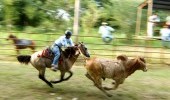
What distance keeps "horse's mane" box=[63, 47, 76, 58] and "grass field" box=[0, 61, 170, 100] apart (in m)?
0.93

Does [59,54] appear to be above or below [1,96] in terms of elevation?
above

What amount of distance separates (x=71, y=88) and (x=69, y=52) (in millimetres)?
1048

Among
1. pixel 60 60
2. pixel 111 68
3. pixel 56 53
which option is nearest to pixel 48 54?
pixel 56 53

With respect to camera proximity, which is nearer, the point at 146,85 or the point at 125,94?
the point at 125,94

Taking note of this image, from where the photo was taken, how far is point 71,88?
38.9 ft

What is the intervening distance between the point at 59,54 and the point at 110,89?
1.60 m

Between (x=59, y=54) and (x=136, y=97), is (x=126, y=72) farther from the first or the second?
(x=59, y=54)

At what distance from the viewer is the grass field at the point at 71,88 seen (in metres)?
10.9

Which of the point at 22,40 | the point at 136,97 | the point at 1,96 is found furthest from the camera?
the point at 22,40

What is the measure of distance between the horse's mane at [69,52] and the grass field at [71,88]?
0.93 metres

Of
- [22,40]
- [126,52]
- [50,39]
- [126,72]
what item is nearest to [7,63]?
[22,40]

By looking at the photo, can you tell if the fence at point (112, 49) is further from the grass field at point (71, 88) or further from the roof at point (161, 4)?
the roof at point (161, 4)

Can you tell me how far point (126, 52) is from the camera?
1773 cm

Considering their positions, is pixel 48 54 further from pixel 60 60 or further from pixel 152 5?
pixel 152 5
